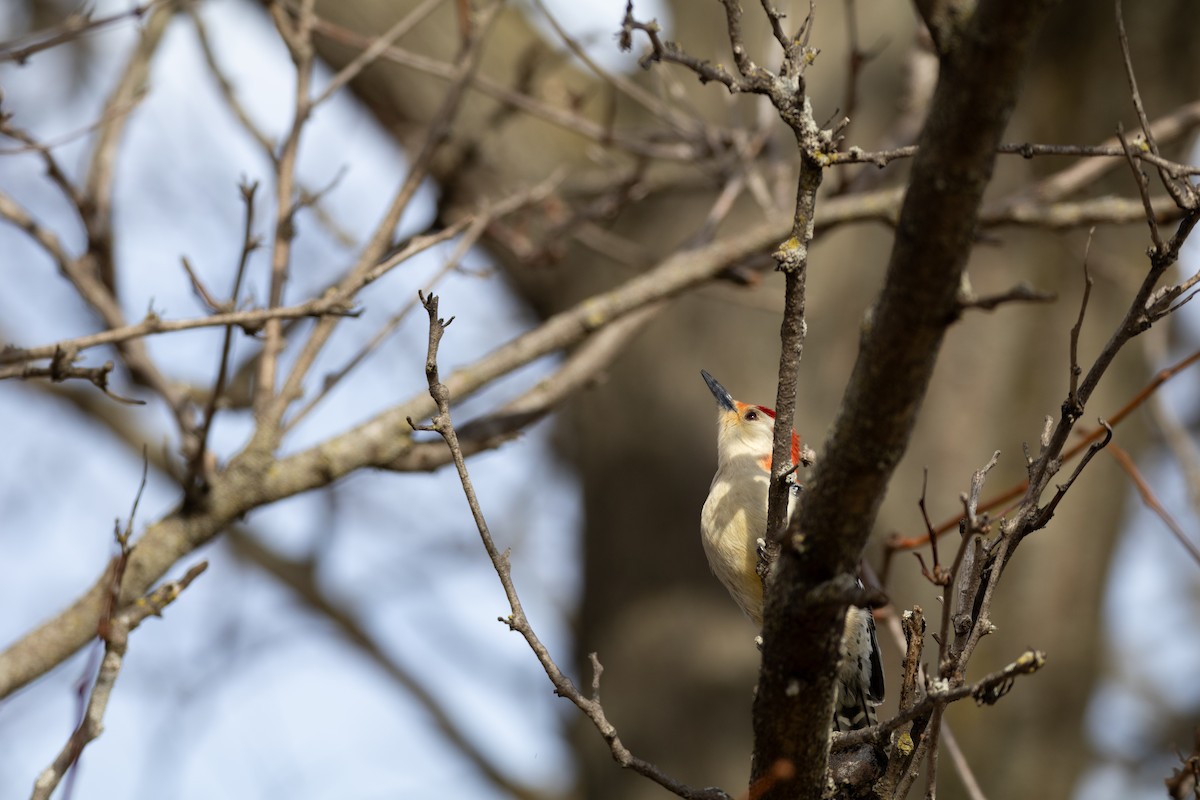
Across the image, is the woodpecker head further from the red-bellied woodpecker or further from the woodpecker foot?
the woodpecker foot

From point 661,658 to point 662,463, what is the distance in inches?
42.2

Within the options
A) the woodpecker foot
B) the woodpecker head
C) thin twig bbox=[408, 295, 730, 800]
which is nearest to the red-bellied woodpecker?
the woodpecker head

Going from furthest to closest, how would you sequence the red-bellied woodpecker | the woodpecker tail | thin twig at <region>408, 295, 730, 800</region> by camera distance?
the woodpecker tail → the red-bellied woodpecker → thin twig at <region>408, 295, 730, 800</region>

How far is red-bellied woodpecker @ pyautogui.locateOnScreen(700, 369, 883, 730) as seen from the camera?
120 inches

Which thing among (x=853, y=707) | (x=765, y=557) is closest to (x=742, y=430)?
(x=853, y=707)

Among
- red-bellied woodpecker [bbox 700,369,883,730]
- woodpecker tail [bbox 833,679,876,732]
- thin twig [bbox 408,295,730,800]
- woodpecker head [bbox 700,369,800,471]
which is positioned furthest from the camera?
woodpecker head [bbox 700,369,800,471]

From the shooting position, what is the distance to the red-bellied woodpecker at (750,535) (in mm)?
3041

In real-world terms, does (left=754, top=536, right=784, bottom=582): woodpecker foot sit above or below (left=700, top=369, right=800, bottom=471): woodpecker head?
below

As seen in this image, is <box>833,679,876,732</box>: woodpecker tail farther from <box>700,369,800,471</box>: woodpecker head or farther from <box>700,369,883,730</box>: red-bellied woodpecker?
<box>700,369,800,471</box>: woodpecker head

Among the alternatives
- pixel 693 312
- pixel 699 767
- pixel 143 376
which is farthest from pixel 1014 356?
pixel 143 376

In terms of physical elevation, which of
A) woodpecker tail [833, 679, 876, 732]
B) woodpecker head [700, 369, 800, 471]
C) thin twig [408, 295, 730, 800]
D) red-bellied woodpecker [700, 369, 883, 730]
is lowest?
thin twig [408, 295, 730, 800]

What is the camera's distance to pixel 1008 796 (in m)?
6.11

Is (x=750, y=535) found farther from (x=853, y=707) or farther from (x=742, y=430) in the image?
(x=742, y=430)

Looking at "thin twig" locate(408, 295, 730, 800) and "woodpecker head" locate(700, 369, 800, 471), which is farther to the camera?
"woodpecker head" locate(700, 369, 800, 471)
